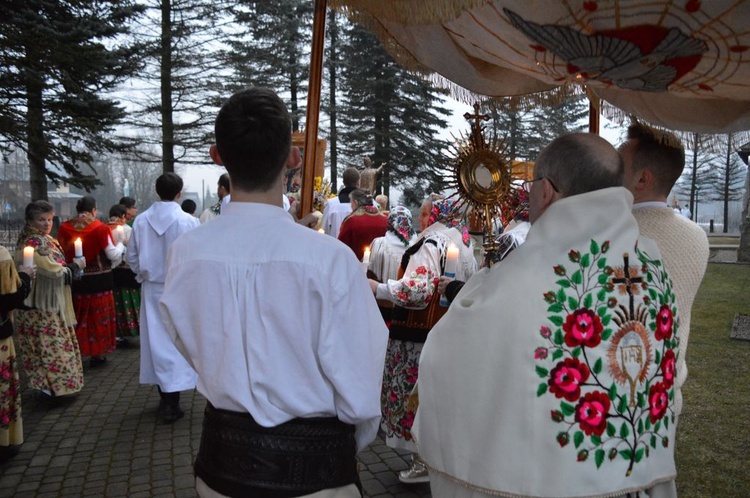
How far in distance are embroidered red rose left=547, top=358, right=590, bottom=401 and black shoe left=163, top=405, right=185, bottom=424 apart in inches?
195

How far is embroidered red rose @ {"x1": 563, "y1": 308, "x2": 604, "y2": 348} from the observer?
2076 millimetres

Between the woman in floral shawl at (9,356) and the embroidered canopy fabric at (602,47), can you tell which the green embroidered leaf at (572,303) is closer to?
the embroidered canopy fabric at (602,47)

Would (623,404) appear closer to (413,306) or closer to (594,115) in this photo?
(594,115)

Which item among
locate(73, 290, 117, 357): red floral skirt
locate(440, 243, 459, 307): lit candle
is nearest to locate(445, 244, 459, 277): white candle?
locate(440, 243, 459, 307): lit candle

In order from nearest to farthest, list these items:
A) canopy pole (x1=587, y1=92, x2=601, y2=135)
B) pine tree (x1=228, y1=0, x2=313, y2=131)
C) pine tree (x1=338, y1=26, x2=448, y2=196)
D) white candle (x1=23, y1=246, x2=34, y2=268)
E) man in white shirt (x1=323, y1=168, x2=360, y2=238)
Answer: canopy pole (x1=587, y1=92, x2=601, y2=135)
white candle (x1=23, y1=246, x2=34, y2=268)
man in white shirt (x1=323, y1=168, x2=360, y2=238)
pine tree (x1=228, y1=0, x2=313, y2=131)
pine tree (x1=338, y1=26, x2=448, y2=196)

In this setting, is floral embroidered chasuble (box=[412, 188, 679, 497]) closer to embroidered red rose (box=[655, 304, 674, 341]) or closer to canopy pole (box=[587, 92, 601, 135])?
embroidered red rose (box=[655, 304, 674, 341])

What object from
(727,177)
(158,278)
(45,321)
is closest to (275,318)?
(158,278)

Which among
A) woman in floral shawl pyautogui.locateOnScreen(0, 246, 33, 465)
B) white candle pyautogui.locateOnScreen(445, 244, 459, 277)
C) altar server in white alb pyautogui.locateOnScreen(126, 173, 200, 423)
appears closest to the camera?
white candle pyautogui.locateOnScreen(445, 244, 459, 277)

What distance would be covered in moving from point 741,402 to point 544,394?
18.2 ft

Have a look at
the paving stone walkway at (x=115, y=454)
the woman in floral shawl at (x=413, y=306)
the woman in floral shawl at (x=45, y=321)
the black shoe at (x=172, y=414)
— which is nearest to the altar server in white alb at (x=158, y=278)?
the black shoe at (x=172, y=414)

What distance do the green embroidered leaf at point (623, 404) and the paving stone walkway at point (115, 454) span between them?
2.71 metres

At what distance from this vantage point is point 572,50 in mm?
2730

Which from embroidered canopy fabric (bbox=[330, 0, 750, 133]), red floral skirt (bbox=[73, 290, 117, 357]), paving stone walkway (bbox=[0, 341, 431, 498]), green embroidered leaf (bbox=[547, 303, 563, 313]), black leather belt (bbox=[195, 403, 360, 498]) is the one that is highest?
embroidered canopy fabric (bbox=[330, 0, 750, 133])

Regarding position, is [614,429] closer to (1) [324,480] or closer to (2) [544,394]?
(2) [544,394]
